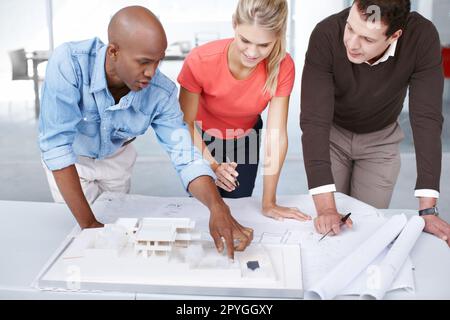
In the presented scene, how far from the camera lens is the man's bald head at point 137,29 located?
55.7 inches

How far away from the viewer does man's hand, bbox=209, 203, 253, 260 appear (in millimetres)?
1373

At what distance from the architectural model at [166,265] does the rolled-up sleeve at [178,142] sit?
8.1 inches

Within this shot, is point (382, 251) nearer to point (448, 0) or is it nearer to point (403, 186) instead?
point (403, 186)

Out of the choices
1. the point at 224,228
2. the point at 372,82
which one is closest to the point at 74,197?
the point at 224,228

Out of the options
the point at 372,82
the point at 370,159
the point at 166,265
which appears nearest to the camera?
the point at 166,265

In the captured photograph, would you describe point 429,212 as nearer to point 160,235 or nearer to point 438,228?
point 438,228

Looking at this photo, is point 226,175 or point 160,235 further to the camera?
point 226,175

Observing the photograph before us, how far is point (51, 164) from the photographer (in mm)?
1553

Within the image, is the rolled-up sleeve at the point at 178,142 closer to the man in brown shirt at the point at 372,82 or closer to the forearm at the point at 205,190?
the forearm at the point at 205,190

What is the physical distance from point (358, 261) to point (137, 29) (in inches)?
29.1

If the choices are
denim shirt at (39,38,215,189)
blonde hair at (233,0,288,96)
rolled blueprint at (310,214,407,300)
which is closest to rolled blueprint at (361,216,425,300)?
rolled blueprint at (310,214,407,300)

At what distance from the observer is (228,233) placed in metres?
1.39

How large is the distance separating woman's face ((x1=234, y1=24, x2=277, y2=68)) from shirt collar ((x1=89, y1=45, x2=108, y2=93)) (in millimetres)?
374
